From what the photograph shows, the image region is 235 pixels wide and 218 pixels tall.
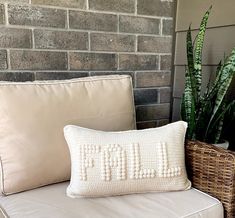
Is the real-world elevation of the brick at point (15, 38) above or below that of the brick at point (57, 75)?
above

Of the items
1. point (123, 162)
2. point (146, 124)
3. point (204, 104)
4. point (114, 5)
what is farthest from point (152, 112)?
point (123, 162)

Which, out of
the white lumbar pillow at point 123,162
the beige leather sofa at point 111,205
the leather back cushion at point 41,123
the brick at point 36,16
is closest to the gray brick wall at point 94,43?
the brick at point 36,16

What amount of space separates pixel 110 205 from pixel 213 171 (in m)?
0.45

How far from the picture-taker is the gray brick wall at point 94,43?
4.51 ft

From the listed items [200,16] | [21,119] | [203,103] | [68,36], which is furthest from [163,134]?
[200,16]

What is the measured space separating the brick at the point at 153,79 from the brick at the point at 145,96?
0.13 feet

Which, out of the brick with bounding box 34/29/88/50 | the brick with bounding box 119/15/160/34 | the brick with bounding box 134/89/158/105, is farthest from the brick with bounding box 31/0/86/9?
the brick with bounding box 134/89/158/105

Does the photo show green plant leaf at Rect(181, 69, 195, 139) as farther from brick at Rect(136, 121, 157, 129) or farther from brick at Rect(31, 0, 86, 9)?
brick at Rect(31, 0, 86, 9)

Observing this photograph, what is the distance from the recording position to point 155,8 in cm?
170

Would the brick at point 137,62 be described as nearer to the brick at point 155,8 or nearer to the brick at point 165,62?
the brick at point 165,62

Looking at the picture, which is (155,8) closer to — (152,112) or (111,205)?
(152,112)

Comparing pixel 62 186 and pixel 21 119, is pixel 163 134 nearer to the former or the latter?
pixel 62 186

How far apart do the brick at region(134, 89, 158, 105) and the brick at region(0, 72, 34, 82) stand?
0.65 m

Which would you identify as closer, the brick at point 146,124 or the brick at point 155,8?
the brick at point 155,8
